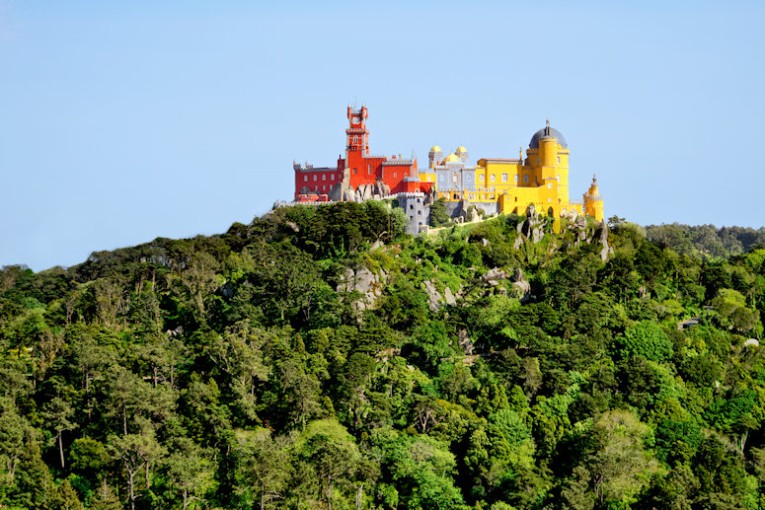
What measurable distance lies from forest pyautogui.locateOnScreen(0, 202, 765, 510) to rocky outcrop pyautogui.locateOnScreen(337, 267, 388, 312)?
0.44 feet

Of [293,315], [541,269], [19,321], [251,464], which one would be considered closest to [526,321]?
[541,269]

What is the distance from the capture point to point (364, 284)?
272 ft

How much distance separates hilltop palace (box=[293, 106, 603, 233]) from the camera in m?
91.5

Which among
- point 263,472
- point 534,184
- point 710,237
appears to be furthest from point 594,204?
point 710,237

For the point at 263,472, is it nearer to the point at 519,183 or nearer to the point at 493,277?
the point at 493,277

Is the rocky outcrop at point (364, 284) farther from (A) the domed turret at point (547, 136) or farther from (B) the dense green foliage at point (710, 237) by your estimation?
(B) the dense green foliage at point (710, 237)

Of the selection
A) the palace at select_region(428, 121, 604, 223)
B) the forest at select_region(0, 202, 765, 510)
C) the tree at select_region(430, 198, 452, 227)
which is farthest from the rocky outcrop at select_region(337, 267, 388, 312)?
the palace at select_region(428, 121, 604, 223)

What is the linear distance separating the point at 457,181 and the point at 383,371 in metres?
20.7

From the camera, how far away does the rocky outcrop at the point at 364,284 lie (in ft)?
268

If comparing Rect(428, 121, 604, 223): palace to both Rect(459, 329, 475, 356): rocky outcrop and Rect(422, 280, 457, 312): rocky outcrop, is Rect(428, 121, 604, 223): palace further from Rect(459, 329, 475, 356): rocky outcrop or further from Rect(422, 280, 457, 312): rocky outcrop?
Rect(459, 329, 475, 356): rocky outcrop

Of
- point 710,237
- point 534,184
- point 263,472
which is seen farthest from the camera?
point 710,237

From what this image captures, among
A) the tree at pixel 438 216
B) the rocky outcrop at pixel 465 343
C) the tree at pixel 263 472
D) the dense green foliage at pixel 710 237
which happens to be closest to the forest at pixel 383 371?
the tree at pixel 263 472

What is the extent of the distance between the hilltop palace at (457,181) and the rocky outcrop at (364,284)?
7603 millimetres

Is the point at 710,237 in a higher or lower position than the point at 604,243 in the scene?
higher
